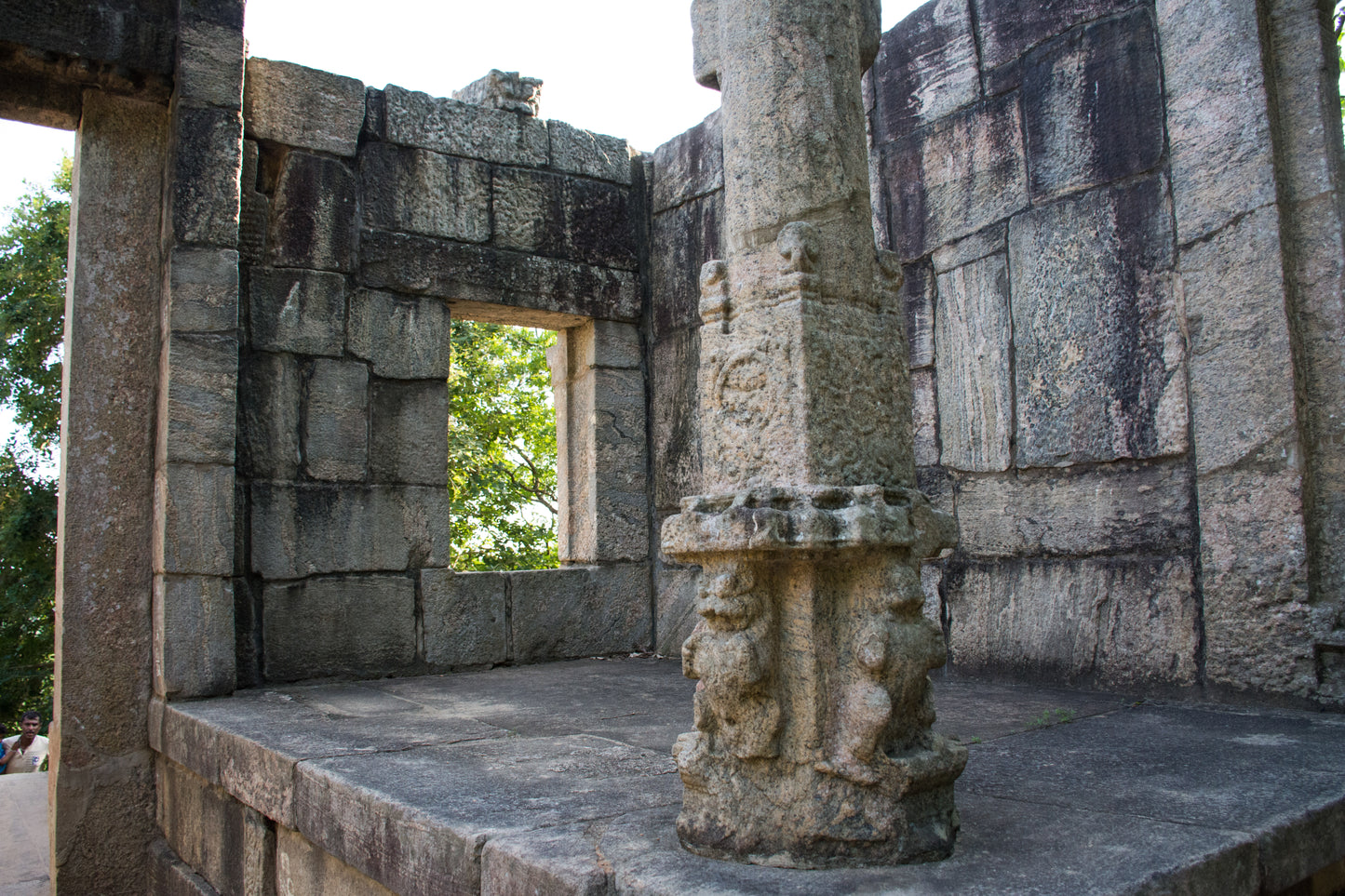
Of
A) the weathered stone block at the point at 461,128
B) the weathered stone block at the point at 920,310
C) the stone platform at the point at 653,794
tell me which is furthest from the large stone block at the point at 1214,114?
the weathered stone block at the point at 461,128

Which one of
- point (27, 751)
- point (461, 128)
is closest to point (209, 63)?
point (461, 128)

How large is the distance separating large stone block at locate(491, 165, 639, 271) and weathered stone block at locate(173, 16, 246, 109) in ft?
4.95

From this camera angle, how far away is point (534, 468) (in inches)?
567

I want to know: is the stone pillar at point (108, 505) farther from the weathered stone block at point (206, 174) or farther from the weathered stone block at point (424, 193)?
the weathered stone block at point (424, 193)

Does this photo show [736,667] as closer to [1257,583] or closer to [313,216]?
[1257,583]

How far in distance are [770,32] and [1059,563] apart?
2785mm

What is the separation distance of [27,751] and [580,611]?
6287 mm

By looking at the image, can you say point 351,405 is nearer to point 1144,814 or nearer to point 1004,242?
point 1004,242

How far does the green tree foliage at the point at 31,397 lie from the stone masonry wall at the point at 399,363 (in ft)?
34.3

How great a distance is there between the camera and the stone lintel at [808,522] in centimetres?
188

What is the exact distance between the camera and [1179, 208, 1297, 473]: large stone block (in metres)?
3.43

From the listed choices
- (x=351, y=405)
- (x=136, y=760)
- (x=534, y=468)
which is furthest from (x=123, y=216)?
(x=534, y=468)

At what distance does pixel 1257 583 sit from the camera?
3.45 metres

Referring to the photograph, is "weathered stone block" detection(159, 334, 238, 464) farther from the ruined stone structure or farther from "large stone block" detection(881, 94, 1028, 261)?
"large stone block" detection(881, 94, 1028, 261)
